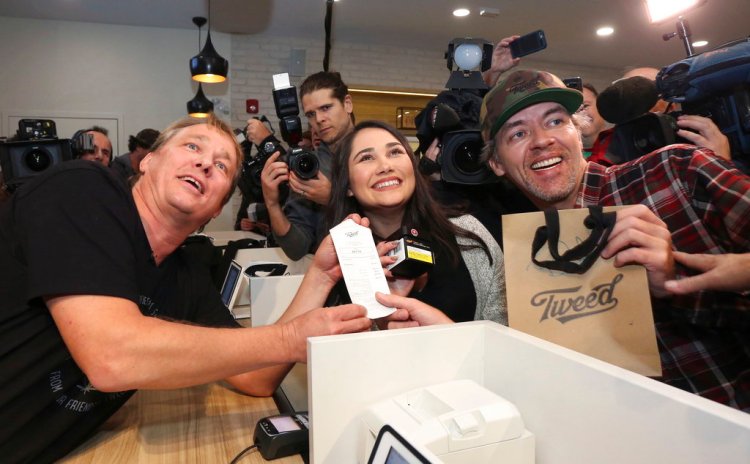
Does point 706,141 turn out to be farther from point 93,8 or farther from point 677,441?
point 93,8

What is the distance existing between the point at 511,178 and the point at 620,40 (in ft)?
16.8

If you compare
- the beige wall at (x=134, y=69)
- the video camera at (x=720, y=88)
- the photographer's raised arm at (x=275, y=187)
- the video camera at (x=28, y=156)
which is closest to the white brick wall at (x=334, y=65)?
the beige wall at (x=134, y=69)

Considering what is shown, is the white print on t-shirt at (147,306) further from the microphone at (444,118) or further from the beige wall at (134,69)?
the beige wall at (134,69)

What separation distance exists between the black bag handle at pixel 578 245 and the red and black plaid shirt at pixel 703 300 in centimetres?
26

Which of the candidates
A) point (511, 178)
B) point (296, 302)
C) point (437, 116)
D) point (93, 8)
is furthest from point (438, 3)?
point (296, 302)

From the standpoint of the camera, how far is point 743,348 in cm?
98

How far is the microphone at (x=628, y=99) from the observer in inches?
50.3

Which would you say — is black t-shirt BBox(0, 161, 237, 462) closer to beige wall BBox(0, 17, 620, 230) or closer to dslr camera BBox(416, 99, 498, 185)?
dslr camera BBox(416, 99, 498, 185)

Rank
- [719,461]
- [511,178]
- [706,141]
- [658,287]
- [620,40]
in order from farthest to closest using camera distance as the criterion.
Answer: [620,40], [511,178], [706,141], [658,287], [719,461]

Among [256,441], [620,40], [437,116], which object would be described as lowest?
[256,441]

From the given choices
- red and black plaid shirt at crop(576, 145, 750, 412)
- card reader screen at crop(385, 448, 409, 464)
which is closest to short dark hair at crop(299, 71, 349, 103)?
red and black plaid shirt at crop(576, 145, 750, 412)

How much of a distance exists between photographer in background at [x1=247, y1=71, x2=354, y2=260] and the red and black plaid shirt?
1017 mm

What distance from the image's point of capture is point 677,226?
1.02 m

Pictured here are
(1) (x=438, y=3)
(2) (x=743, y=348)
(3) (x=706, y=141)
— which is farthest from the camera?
(1) (x=438, y=3)
